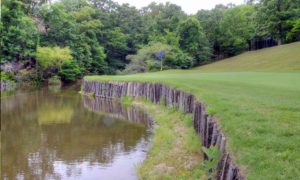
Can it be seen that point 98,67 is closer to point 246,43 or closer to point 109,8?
point 109,8

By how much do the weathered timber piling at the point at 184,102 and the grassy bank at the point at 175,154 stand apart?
17.6 inches

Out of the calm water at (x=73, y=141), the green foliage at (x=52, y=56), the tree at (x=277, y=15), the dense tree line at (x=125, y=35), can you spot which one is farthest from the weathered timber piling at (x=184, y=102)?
the tree at (x=277, y=15)

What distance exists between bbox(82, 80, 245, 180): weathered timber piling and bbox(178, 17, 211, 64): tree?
68.5 ft

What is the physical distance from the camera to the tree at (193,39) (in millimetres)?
51469

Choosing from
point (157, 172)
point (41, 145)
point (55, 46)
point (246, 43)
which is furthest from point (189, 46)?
point (157, 172)

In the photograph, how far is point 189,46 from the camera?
2064 inches

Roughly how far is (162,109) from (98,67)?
37.0 meters

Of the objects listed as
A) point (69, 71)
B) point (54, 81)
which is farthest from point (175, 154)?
point (69, 71)

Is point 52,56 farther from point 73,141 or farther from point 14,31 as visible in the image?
point 73,141

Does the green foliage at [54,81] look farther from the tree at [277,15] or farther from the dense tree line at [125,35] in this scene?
the tree at [277,15]

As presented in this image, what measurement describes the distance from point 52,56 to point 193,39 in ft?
64.7

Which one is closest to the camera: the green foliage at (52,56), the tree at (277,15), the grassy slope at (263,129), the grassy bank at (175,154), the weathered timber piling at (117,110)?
the grassy slope at (263,129)

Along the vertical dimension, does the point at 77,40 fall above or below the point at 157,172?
above

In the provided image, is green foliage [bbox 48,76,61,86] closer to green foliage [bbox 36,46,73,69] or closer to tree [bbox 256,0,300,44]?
green foliage [bbox 36,46,73,69]
